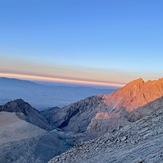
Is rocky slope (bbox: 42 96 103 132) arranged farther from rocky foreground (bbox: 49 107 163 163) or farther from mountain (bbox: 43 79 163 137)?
rocky foreground (bbox: 49 107 163 163)

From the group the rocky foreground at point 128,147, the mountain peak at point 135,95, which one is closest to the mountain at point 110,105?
the mountain peak at point 135,95

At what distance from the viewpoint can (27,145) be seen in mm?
29844

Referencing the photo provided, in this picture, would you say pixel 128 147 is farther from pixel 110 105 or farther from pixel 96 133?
pixel 110 105

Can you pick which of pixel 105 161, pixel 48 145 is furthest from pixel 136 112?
pixel 105 161

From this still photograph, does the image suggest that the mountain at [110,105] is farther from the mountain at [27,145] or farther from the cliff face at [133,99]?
the mountain at [27,145]

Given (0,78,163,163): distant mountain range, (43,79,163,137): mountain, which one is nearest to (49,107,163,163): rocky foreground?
(0,78,163,163): distant mountain range

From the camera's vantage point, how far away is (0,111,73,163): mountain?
2759 cm

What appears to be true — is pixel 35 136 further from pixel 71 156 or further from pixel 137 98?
pixel 137 98

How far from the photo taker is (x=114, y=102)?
61500 millimetres

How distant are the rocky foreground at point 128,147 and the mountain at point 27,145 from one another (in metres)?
14.0

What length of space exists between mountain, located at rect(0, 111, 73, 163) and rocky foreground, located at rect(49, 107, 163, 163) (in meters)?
14.0

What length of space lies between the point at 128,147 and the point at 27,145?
20205 mm

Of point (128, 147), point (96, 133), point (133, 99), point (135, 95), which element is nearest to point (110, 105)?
point (133, 99)

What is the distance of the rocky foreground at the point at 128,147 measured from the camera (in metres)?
9.48
